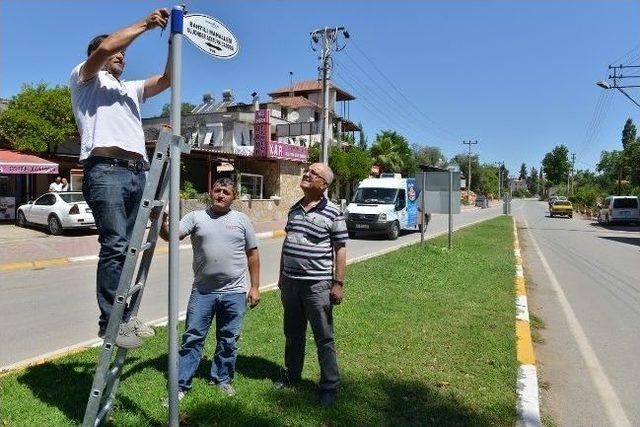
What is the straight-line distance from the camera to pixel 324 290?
392cm

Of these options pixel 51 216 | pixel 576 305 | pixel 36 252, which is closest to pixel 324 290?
pixel 576 305

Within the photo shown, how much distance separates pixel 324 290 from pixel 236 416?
106 centimetres

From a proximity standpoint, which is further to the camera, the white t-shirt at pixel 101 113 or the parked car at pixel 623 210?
the parked car at pixel 623 210

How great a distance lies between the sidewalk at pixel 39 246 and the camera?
40.5 ft

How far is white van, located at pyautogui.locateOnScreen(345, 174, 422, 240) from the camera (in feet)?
62.0

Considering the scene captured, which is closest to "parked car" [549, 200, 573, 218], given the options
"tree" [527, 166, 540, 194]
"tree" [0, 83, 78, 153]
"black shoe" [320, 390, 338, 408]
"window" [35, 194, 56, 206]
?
"tree" [0, 83, 78, 153]

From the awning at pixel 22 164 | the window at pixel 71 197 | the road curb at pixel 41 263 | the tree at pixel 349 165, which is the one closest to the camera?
the road curb at pixel 41 263

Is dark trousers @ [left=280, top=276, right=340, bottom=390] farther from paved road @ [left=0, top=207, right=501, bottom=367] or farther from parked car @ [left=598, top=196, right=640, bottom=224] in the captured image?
parked car @ [left=598, top=196, right=640, bottom=224]

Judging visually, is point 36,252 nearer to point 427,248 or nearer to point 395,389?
point 427,248

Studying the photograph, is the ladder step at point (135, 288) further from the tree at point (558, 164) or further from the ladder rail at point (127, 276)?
the tree at point (558, 164)

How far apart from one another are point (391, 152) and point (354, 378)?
169ft

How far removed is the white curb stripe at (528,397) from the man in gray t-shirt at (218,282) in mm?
2177

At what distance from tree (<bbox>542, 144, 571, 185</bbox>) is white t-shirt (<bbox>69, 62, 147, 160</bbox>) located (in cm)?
13588

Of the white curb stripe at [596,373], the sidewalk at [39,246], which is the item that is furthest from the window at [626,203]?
the white curb stripe at [596,373]
